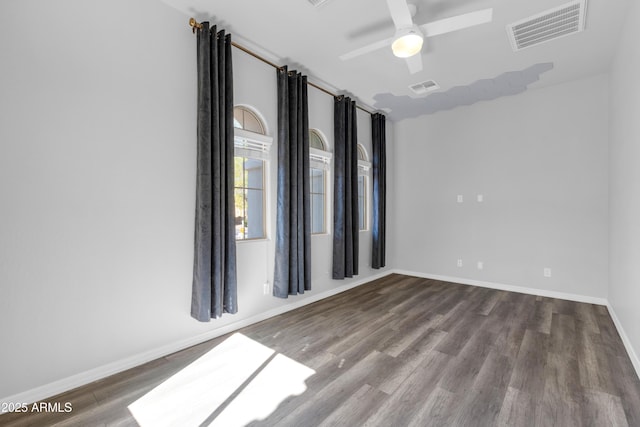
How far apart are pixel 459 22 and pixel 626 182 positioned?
2.10m

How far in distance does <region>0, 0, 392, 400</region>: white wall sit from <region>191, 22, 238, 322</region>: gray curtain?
15 centimetres

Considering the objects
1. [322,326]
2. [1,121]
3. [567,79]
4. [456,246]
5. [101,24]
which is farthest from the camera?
[456,246]

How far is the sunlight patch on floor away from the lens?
1674 millimetres

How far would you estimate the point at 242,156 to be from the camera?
3008mm

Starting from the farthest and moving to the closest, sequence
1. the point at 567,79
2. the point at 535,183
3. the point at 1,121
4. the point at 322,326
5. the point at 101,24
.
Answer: the point at 535,183 < the point at 567,79 < the point at 322,326 < the point at 101,24 < the point at 1,121

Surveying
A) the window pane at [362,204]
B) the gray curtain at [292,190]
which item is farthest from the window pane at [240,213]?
the window pane at [362,204]

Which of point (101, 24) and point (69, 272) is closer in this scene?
point (69, 272)

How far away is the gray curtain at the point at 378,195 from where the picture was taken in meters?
4.92

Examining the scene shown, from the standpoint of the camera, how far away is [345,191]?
4184 mm

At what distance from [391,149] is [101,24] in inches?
180

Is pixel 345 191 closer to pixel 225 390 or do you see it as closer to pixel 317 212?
pixel 317 212

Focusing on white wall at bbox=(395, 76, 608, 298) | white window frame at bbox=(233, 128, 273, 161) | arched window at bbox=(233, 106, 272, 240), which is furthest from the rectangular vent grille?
white wall at bbox=(395, 76, 608, 298)

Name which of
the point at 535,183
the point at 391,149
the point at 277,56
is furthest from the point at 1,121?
the point at 535,183

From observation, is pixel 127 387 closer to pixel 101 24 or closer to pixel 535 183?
pixel 101 24
